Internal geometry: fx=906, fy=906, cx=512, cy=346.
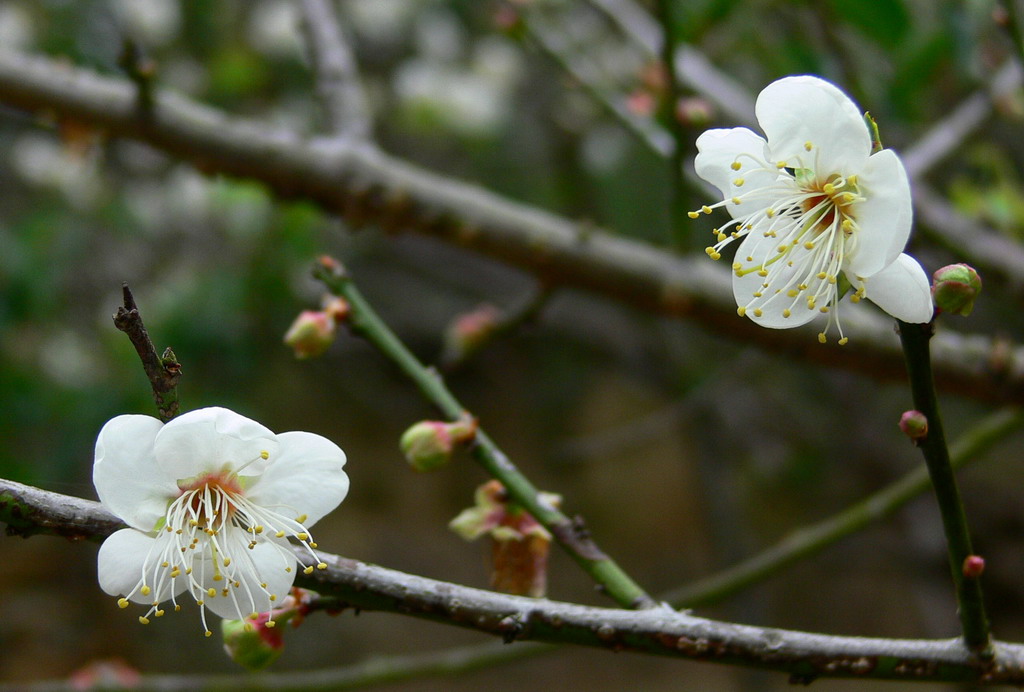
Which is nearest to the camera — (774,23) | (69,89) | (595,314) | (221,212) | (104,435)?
(104,435)

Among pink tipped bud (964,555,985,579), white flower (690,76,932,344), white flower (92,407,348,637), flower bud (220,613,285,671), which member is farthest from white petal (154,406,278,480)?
pink tipped bud (964,555,985,579)

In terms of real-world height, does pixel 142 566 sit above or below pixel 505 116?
below

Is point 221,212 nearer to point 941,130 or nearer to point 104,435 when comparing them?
point 941,130

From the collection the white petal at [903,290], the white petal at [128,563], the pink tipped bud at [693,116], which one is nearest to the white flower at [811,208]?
the white petal at [903,290]

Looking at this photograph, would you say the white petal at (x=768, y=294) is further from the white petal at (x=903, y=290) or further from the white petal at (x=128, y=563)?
the white petal at (x=128, y=563)

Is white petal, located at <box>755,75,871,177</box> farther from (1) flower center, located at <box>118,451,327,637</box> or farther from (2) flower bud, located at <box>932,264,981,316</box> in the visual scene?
(1) flower center, located at <box>118,451,327,637</box>

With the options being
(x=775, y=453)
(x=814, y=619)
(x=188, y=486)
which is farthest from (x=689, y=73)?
(x=814, y=619)

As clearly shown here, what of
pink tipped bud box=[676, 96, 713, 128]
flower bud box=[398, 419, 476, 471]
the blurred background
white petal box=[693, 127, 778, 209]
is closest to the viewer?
white petal box=[693, 127, 778, 209]
